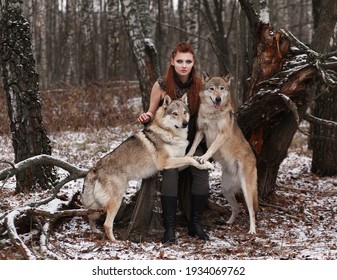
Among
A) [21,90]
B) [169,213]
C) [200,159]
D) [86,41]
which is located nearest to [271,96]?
[200,159]

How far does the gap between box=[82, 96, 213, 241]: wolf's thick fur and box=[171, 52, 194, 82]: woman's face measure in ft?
1.05

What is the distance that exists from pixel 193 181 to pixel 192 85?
114 centimetres

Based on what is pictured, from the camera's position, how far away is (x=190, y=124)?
5426mm

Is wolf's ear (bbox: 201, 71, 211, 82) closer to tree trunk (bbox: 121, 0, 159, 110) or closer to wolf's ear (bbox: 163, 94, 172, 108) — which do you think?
wolf's ear (bbox: 163, 94, 172, 108)

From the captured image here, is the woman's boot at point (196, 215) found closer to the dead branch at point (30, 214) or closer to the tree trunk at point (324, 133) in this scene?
the dead branch at point (30, 214)

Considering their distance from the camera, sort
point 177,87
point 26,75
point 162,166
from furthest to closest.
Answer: point 26,75 → point 177,87 → point 162,166

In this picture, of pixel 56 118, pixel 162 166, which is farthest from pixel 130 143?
pixel 56 118

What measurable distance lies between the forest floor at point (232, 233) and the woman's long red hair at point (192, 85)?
4.84ft

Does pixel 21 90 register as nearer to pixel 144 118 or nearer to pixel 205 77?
pixel 144 118

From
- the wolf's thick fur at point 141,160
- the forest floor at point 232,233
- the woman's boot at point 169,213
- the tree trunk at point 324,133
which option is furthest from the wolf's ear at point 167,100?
the tree trunk at point 324,133

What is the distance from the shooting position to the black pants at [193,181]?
497 cm

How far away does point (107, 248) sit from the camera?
15.1 ft

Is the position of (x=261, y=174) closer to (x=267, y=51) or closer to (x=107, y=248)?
(x=267, y=51)
